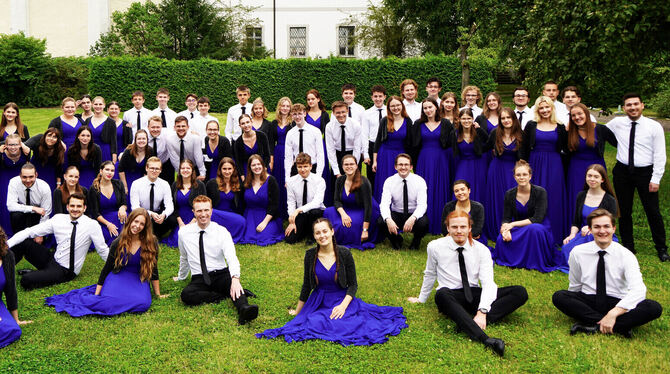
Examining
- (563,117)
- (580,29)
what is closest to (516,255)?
(563,117)

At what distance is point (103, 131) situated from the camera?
9703mm

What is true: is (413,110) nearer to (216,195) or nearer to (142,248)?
(216,195)

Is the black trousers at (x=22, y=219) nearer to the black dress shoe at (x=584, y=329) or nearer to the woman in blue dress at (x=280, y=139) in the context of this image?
the woman in blue dress at (x=280, y=139)

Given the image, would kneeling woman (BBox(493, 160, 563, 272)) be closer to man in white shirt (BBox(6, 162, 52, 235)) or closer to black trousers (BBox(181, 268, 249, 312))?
black trousers (BBox(181, 268, 249, 312))

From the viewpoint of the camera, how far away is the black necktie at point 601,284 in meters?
5.48

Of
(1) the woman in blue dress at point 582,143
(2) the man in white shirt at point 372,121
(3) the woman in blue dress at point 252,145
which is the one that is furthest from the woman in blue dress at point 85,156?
(1) the woman in blue dress at point 582,143

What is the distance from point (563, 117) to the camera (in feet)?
28.9

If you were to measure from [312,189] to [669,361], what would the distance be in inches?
206

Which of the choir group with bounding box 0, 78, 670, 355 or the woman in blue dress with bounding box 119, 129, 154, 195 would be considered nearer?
the choir group with bounding box 0, 78, 670, 355

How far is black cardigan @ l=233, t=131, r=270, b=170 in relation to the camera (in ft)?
30.7

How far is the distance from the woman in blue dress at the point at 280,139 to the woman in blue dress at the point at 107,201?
2388 mm

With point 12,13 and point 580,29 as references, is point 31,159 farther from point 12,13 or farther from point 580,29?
point 12,13

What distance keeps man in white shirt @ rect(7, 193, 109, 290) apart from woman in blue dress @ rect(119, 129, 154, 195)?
2068 millimetres

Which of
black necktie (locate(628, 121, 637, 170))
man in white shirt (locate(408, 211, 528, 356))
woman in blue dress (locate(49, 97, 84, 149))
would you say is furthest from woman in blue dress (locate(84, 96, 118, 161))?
black necktie (locate(628, 121, 637, 170))
